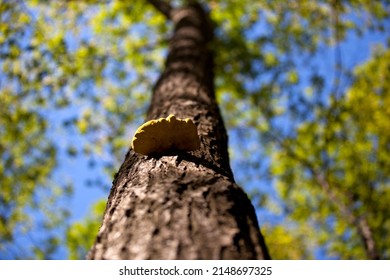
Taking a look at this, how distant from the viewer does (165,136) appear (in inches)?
73.7

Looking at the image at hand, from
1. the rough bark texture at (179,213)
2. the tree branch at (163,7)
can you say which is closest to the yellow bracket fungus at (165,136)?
the rough bark texture at (179,213)

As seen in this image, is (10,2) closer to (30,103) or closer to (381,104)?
(30,103)

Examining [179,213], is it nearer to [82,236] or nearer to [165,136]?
[165,136]

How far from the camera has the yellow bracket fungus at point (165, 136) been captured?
1812mm

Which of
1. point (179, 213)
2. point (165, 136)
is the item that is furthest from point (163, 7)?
point (179, 213)

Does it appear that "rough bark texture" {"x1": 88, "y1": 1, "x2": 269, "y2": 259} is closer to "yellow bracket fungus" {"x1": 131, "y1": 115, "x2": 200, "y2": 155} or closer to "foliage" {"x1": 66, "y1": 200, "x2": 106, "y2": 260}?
"yellow bracket fungus" {"x1": 131, "y1": 115, "x2": 200, "y2": 155}

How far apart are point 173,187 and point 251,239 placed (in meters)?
0.40

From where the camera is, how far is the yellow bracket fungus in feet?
5.94

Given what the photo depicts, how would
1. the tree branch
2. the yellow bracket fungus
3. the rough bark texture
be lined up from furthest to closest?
the tree branch
the yellow bracket fungus
the rough bark texture

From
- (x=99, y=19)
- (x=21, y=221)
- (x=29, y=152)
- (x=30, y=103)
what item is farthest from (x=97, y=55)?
(x=21, y=221)

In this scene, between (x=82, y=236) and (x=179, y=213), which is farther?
(x=82, y=236)

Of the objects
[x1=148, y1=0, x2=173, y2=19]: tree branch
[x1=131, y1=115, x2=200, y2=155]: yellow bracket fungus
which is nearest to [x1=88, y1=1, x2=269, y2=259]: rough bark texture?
[x1=131, y1=115, x2=200, y2=155]: yellow bracket fungus
